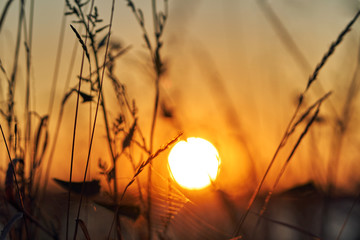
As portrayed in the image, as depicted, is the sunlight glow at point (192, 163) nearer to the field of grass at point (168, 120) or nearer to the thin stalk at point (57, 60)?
the field of grass at point (168, 120)

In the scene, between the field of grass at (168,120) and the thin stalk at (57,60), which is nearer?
the field of grass at (168,120)

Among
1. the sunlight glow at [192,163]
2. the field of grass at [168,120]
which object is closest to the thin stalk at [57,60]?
the field of grass at [168,120]

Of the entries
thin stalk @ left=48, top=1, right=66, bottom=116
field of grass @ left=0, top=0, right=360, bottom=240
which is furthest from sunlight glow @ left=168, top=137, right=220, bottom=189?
thin stalk @ left=48, top=1, right=66, bottom=116

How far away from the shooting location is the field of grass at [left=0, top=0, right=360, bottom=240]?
737mm

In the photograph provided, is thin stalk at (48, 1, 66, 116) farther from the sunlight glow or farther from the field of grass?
the sunlight glow

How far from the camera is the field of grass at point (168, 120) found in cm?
74

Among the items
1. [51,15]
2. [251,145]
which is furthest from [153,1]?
[251,145]

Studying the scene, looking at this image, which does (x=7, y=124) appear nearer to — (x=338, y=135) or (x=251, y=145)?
(x=251, y=145)

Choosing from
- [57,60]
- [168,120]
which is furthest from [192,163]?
[57,60]

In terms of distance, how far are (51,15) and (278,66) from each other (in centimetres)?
79

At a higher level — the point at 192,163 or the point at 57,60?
the point at 57,60

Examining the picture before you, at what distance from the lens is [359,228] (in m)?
1.26

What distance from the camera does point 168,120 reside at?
102 centimetres

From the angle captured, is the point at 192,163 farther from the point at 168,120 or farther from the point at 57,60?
the point at 57,60
